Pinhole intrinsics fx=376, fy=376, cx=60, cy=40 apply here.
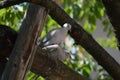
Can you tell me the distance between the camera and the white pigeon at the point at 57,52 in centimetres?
136

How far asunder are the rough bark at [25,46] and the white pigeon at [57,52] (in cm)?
9

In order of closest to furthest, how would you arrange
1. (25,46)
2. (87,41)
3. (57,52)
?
(25,46)
(57,52)
(87,41)

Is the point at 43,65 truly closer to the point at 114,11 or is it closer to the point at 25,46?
the point at 25,46

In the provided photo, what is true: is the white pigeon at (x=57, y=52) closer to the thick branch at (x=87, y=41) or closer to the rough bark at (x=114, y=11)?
the thick branch at (x=87, y=41)

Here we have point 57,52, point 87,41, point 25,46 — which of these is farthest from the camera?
point 87,41

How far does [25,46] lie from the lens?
1.28 meters

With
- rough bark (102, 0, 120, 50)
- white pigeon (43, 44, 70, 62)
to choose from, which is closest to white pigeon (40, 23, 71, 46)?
white pigeon (43, 44, 70, 62)

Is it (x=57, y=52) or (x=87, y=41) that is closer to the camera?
(x=57, y=52)

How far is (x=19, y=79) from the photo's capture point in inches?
48.9

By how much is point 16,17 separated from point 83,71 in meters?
0.80

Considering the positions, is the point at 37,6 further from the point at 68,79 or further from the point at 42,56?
the point at 68,79

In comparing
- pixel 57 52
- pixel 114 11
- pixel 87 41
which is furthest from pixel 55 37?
pixel 114 11

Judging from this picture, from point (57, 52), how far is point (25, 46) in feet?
0.53

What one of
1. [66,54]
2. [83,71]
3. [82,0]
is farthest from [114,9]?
[82,0]
